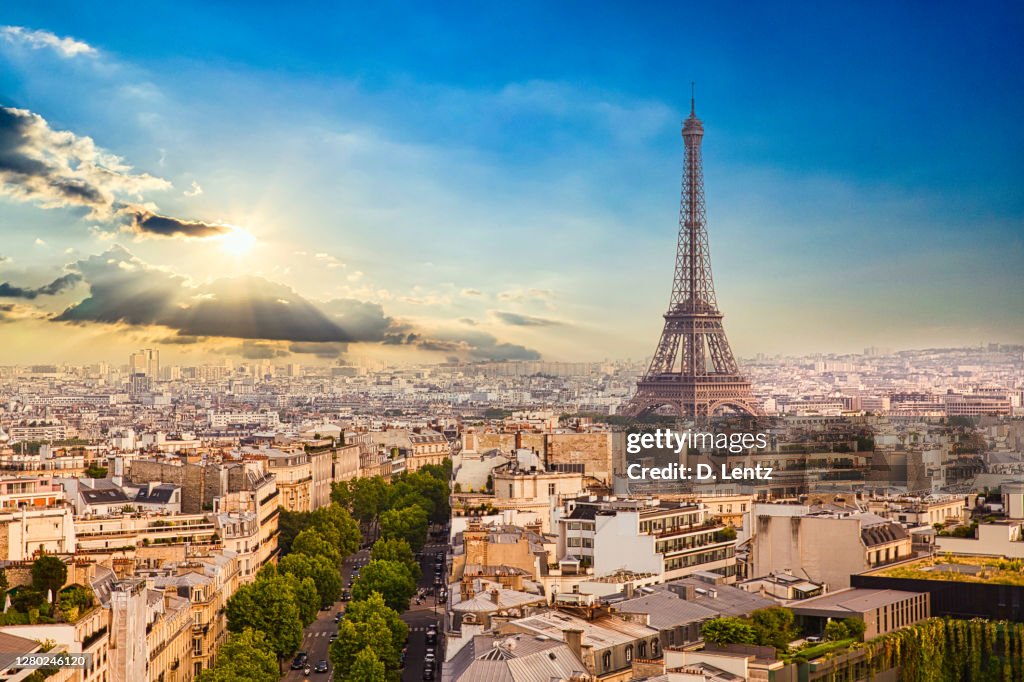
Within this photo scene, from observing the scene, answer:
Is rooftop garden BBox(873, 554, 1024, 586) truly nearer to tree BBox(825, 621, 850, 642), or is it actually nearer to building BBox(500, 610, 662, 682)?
tree BBox(825, 621, 850, 642)

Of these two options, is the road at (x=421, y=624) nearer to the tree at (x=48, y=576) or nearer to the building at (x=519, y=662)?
the building at (x=519, y=662)

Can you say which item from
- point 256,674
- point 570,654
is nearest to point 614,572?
point 256,674

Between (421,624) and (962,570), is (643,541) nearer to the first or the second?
(962,570)

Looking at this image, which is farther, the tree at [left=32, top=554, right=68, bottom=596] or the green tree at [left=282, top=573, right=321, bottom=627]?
the green tree at [left=282, top=573, right=321, bottom=627]

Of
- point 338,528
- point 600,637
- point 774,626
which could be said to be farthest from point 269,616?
point 338,528

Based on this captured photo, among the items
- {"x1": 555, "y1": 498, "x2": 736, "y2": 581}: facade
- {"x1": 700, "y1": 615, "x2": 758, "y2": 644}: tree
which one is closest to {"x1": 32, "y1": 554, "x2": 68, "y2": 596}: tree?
{"x1": 700, "y1": 615, "x2": 758, "y2": 644}: tree

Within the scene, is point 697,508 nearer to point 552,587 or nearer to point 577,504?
point 577,504
